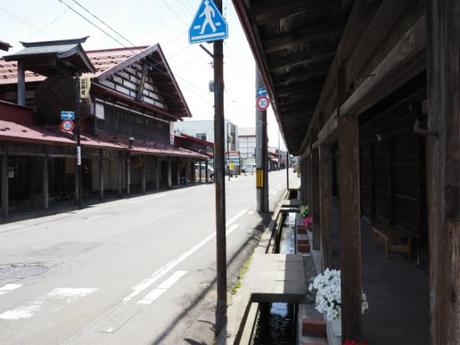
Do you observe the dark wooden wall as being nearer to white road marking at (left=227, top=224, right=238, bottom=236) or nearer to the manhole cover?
white road marking at (left=227, top=224, right=238, bottom=236)

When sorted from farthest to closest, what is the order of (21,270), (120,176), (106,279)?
(120,176)
(21,270)
(106,279)

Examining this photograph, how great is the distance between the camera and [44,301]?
6336 mm

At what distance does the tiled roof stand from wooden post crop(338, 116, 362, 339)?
74.3ft

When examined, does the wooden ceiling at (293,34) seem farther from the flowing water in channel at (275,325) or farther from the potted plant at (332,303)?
the flowing water in channel at (275,325)

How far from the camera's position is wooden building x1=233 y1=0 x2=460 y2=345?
71.3 inches

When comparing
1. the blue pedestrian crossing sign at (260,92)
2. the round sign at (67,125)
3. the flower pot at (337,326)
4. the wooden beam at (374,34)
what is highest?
the blue pedestrian crossing sign at (260,92)

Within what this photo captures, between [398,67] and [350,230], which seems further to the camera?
[350,230]

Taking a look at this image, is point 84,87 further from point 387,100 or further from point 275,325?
point 275,325

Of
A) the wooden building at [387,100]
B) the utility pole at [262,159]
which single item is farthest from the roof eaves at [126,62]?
the wooden building at [387,100]

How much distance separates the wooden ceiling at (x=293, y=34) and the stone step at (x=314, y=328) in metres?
2.68

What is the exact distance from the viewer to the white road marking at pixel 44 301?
5.75 meters

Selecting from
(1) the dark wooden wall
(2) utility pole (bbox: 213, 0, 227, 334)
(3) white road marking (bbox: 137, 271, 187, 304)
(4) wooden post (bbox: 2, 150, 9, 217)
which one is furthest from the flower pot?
(1) the dark wooden wall

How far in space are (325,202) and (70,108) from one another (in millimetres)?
17625

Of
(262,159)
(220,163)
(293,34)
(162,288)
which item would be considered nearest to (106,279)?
(162,288)
